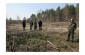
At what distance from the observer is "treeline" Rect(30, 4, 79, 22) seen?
272 centimetres

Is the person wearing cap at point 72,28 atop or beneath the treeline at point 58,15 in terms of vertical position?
beneath

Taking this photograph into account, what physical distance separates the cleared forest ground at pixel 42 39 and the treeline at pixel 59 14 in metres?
0.08

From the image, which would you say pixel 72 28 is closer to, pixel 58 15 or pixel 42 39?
pixel 58 15

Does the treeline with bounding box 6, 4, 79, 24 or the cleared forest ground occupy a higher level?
the treeline with bounding box 6, 4, 79, 24

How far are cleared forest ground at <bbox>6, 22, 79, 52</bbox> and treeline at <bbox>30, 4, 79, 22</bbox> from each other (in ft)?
0.25

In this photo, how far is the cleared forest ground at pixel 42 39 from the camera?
8.82 feet

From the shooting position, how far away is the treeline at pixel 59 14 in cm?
272

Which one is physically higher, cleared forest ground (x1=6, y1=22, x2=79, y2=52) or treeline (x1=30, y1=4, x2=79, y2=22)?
treeline (x1=30, y1=4, x2=79, y2=22)

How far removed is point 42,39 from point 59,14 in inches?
17.9

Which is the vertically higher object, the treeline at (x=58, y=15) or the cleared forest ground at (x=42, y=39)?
the treeline at (x=58, y=15)

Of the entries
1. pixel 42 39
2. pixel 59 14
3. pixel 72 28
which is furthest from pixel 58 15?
pixel 42 39

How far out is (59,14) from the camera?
274 centimetres

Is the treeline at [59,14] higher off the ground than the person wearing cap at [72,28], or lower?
higher

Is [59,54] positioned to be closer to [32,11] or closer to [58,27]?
[58,27]
